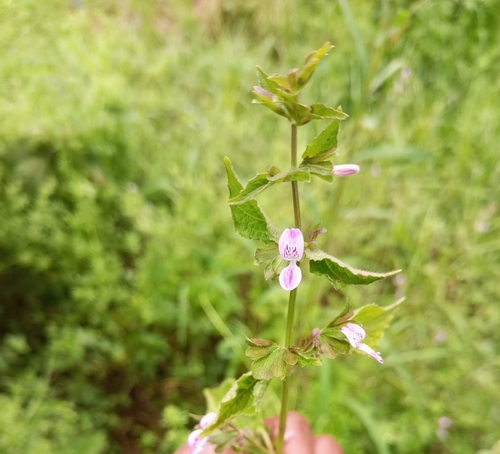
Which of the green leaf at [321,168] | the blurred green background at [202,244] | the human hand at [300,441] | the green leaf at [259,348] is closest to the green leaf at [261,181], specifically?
the green leaf at [321,168]

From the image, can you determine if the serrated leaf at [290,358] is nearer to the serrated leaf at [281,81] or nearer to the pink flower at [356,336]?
Answer: the pink flower at [356,336]

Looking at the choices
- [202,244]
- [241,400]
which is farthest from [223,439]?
[202,244]

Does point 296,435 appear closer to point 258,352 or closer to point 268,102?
point 258,352

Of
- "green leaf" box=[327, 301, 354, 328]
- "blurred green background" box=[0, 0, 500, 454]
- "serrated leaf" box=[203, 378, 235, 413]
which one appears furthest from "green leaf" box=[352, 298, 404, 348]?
"blurred green background" box=[0, 0, 500, 454]

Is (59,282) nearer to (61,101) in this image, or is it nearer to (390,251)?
(61,101)

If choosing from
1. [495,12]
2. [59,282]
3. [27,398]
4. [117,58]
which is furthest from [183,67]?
[27,398]

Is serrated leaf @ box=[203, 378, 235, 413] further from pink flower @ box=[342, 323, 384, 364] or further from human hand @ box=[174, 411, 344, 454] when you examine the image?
pink flower @ box=[342, 323, 384, 364]
